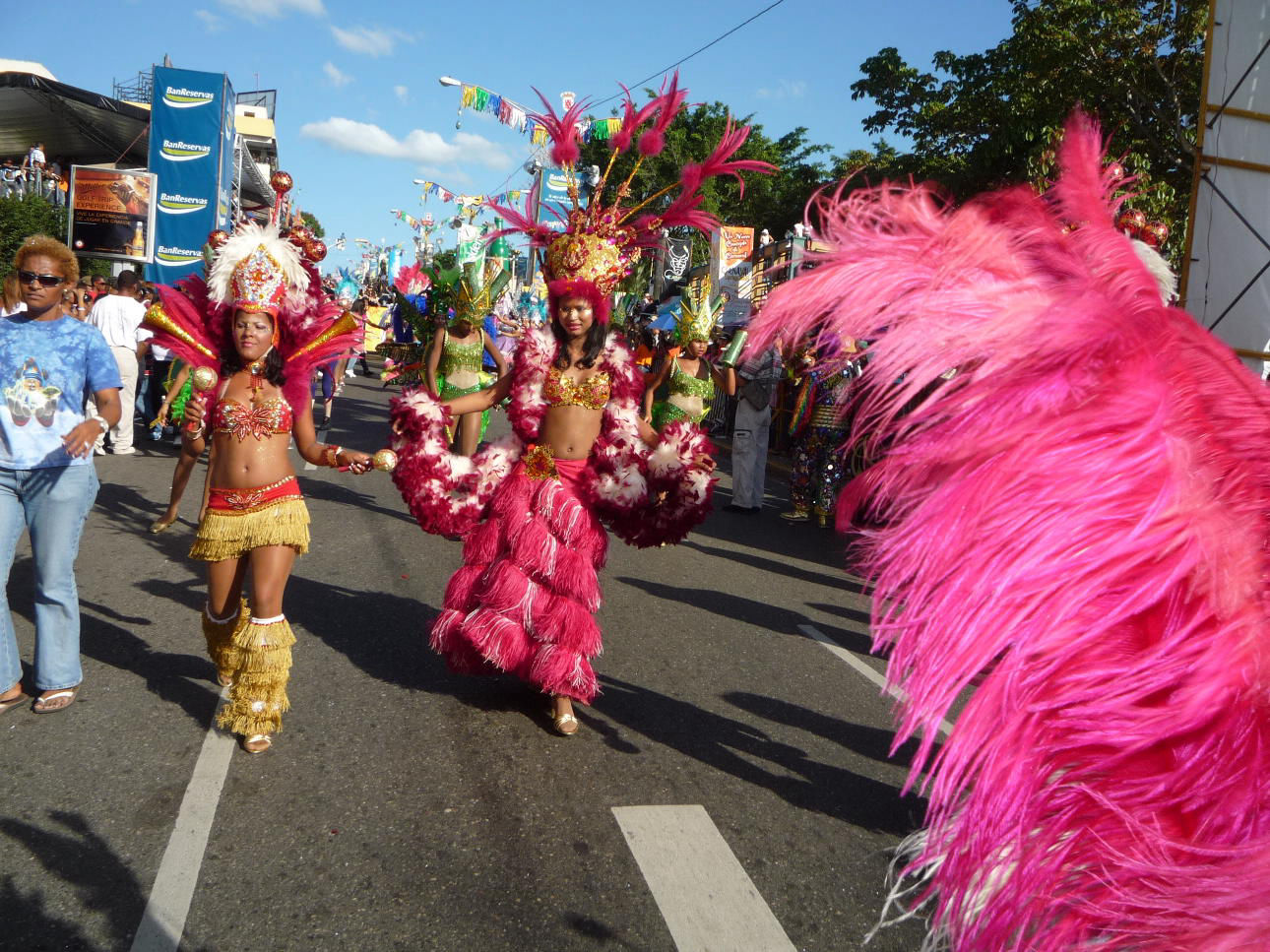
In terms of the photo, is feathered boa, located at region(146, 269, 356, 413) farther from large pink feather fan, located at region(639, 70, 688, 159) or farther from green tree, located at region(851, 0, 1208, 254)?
green tree, located at region(851, 0, 1208, 254)

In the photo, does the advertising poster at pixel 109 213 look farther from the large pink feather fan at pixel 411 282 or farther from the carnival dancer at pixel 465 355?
the carnival dancer at pixel 465 355

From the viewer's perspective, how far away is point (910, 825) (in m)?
3.62

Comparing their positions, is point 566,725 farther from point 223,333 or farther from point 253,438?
point 223,333

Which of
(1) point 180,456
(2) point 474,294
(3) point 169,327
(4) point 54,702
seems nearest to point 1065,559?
(3) point 169,327

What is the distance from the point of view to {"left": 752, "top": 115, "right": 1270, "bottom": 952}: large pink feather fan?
34.7 inches

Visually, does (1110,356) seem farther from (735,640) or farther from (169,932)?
(735,640)

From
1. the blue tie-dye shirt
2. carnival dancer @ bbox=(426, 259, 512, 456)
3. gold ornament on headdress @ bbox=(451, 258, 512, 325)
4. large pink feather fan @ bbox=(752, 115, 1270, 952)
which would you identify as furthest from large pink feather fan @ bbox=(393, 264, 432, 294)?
large pink feather fan @ bbox=(752, 115, 1270, 952)

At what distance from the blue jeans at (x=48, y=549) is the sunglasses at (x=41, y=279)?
2.37 feet

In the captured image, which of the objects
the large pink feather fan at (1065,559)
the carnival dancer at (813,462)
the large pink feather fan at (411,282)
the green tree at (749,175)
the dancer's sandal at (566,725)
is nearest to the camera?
the large pink feather fan at (1065,559)

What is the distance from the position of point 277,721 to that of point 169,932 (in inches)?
52.6

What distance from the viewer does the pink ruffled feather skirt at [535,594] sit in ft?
13.8

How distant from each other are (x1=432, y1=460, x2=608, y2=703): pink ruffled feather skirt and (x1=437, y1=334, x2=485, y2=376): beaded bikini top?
15.4ft

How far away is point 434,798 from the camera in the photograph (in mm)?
3545

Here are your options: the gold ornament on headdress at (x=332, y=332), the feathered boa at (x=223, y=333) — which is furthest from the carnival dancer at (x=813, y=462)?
the feathered boa at (x=223, y=333)
